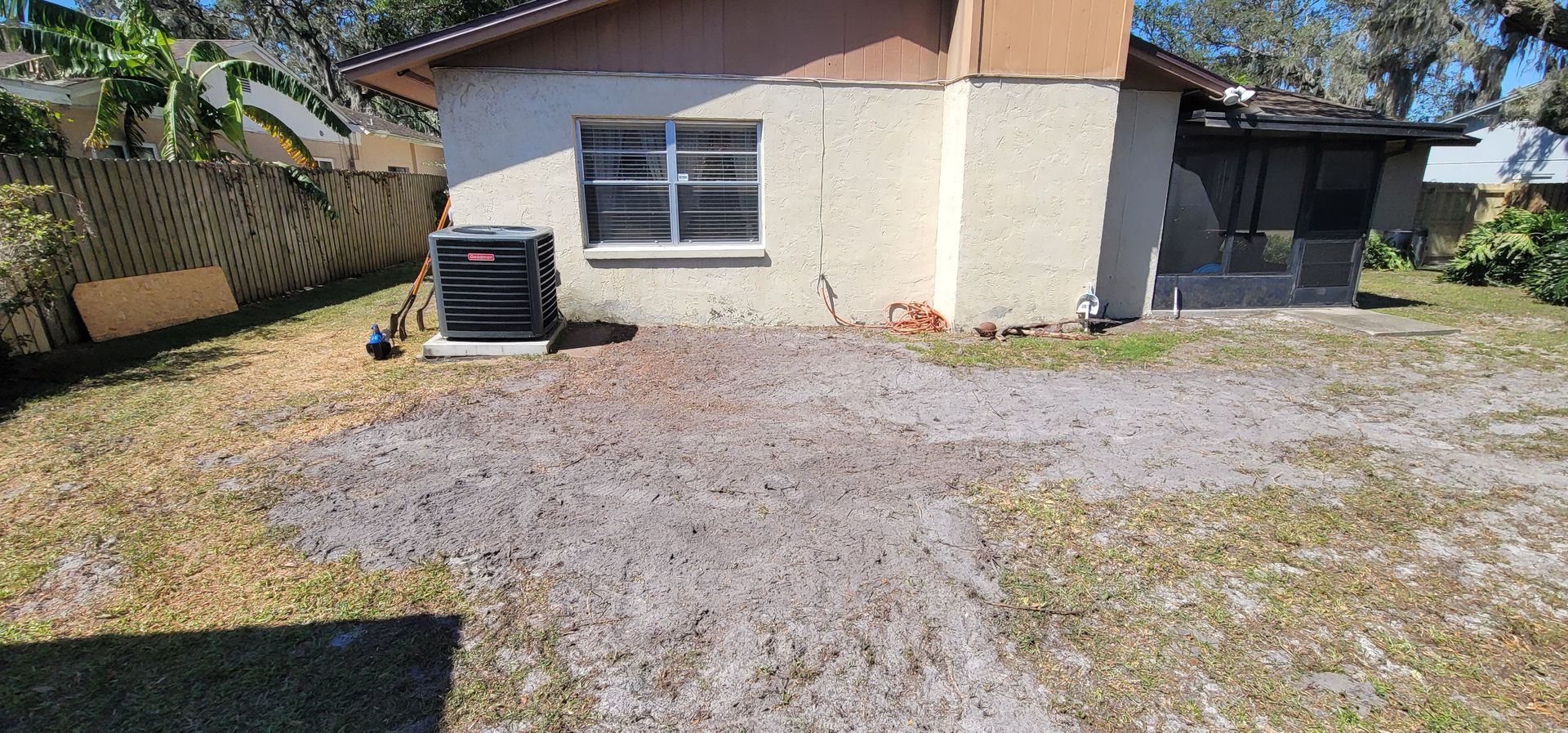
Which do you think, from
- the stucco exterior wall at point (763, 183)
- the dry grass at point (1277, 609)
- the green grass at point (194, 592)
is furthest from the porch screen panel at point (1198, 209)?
the green grass at point (194, 592)

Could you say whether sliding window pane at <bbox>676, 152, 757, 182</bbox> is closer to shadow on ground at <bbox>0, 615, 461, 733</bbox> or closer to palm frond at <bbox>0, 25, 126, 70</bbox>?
shadow on ground at <bbox>0, 615, 461, 733</bbox>

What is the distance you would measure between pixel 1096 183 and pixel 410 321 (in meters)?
8.50

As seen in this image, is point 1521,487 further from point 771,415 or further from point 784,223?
point 784,223

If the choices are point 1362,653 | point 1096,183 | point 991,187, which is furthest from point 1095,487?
point 1096,183

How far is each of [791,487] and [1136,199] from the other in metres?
7.31

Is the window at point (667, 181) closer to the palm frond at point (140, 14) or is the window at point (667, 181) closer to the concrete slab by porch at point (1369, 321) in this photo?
the concrete slab by porch at point (1369, 321)

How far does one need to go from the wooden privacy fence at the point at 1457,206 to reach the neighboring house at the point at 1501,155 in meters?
3.88

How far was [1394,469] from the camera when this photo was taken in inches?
172

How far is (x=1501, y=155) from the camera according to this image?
2239cm

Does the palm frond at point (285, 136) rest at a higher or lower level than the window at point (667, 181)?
higher

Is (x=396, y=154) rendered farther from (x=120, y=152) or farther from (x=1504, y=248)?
(x=1504, y=248)

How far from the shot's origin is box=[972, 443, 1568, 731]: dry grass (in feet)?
7.79

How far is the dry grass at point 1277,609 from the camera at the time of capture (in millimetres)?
2375

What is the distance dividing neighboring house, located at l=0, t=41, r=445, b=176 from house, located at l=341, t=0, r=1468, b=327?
812 centimetres
